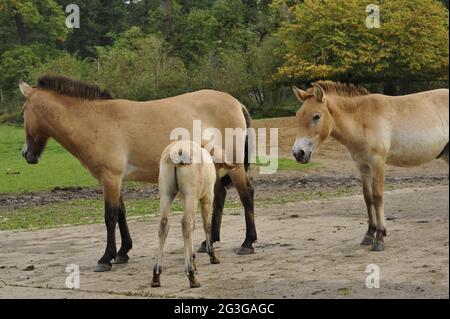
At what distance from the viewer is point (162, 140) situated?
10.5m

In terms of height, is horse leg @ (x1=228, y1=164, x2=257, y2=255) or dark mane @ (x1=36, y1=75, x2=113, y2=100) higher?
dark mane @ (x1=36, y1=75, x2=113, y2=100)

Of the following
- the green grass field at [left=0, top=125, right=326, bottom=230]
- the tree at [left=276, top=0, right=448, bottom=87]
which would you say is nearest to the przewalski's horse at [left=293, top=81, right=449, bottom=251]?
the green grass field at [left=0, top=125, right=326, bottom=230]

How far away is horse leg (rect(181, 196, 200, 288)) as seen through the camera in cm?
841

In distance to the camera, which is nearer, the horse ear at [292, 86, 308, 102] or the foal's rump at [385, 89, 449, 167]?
the foal's rump at [385, 89, 449, 167]

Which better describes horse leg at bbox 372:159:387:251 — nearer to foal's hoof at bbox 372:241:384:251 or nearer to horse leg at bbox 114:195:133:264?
foal's hoof at bbox 372:241:384:251

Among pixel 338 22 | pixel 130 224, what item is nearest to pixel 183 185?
pixel 130 224

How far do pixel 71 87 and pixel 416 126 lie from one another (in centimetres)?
447

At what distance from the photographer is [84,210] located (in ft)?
54.9

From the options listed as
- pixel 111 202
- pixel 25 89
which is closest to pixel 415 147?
pixel 111 202

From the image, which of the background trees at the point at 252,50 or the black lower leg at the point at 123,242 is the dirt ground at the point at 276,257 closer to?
the black lower leg at the point at 123,242

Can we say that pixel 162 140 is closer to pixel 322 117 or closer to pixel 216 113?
pixel 216 113

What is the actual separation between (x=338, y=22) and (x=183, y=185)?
894 inches

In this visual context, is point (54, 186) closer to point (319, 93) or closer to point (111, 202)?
point (111, 202)

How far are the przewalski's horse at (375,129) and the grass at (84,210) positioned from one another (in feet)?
16.2
